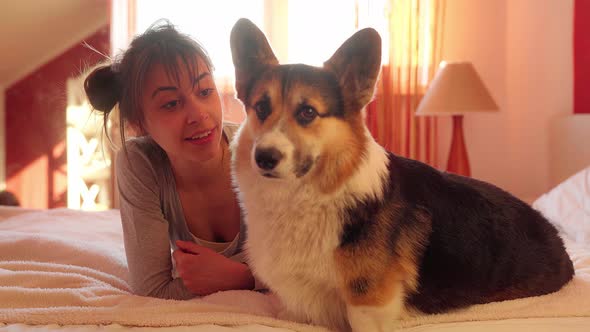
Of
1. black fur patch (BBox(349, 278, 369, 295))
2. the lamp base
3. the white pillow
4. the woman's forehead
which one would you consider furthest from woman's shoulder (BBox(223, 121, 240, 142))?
the lamp base

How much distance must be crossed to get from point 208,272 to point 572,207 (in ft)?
5.36

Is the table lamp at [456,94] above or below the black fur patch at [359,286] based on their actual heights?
above

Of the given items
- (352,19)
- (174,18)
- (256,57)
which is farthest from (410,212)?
(174,18)

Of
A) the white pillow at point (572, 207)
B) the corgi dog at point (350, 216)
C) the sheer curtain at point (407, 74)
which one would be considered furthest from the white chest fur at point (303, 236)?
the sheer curtain at point (407, 74)

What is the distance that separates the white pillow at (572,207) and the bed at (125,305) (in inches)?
9.5

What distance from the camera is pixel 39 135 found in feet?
14.1

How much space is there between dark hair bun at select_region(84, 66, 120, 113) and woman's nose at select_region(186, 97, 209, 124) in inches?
11.2

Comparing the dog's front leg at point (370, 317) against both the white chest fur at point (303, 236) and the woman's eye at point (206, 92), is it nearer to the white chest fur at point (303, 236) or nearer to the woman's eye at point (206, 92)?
the white chest fur at point (303, 236)

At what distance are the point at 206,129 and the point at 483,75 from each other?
2.85 meters

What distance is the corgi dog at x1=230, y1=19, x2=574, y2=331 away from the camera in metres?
1.19

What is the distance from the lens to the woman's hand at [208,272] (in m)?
1.50

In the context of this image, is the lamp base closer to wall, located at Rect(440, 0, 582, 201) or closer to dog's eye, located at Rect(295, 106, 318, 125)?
wall, located at Rect(440, 0, 582, 201)

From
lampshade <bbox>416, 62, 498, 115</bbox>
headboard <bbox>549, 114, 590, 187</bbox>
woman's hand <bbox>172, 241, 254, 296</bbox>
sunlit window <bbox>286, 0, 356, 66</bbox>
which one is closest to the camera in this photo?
woman's hand <bbox>172, 241, 254, 296</bbox>

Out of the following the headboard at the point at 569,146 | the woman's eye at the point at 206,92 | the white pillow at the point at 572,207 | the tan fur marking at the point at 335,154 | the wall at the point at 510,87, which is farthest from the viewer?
the wall at the point at 510,87
